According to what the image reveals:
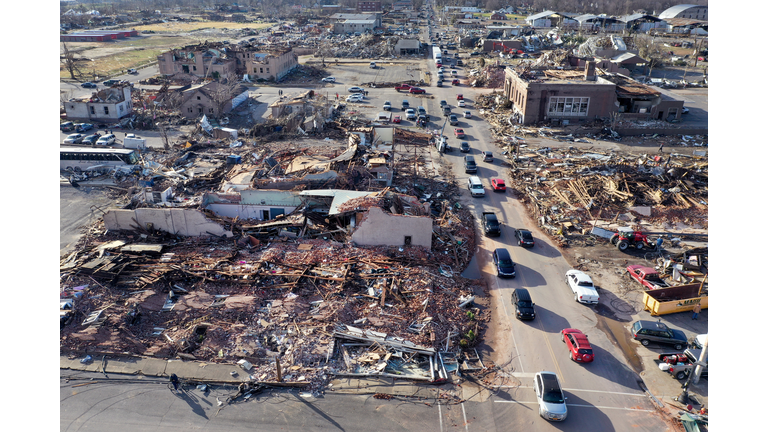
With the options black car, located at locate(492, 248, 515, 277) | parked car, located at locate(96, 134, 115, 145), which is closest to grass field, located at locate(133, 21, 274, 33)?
parked car, located at locate(96, 134, 115, 145)

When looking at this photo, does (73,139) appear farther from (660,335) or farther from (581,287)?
(660,335)

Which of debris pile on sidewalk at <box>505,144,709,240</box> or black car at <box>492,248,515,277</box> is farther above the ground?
debris pile on sidewalk at <box>505,144,709,240</box>

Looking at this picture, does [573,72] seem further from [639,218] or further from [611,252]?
A: [611,252]

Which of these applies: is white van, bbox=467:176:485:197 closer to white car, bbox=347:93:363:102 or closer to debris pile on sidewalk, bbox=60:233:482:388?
debris pile on sidewalk, bbox=60:233:482:388

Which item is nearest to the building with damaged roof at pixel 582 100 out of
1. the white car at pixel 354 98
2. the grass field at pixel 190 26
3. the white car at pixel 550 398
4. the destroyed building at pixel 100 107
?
the white car at pixel 354 98

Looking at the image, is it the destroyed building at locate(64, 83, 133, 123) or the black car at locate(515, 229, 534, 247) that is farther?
the destroyed building at locate(64, 83, 133, 123)

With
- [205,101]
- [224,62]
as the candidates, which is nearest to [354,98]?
[205,101]

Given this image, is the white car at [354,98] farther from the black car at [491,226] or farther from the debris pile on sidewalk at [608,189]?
the black car at [491,226]

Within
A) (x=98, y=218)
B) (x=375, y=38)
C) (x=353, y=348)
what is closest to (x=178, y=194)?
(x=98, y=218)
